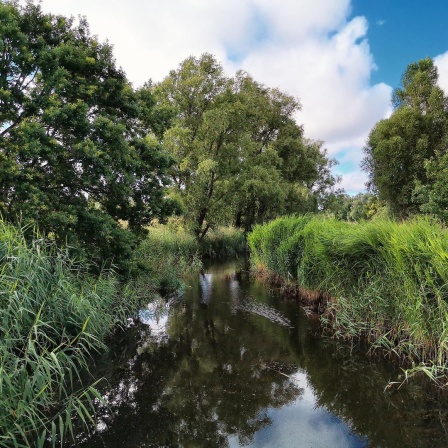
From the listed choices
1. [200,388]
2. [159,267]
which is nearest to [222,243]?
[159,267]

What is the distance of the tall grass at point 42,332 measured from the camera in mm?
3229

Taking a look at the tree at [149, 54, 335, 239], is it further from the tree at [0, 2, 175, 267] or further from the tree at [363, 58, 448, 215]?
the tree at [0, 2, 175, 267]

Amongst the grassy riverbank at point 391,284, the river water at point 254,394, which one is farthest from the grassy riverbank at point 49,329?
the grassy riverbank at point 391,284

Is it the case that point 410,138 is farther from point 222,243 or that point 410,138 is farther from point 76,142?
point 76,142

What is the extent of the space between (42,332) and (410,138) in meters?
25.2

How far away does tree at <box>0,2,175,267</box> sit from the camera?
6.16 m

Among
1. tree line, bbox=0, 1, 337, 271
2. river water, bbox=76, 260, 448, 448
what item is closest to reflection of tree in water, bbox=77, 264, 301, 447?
river water, bbox=76, 260, 448, 448

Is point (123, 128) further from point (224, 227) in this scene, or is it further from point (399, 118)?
point (399, 118)

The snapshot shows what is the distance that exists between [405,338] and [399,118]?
21656 millimetres

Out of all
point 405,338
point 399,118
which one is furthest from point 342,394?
point 399,118

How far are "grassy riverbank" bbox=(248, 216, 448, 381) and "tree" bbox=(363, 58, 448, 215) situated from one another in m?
17.1

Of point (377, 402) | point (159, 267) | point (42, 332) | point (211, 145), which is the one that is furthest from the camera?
point (211, 145)

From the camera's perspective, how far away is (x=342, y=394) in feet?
16.6

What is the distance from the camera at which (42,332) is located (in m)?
3.90
